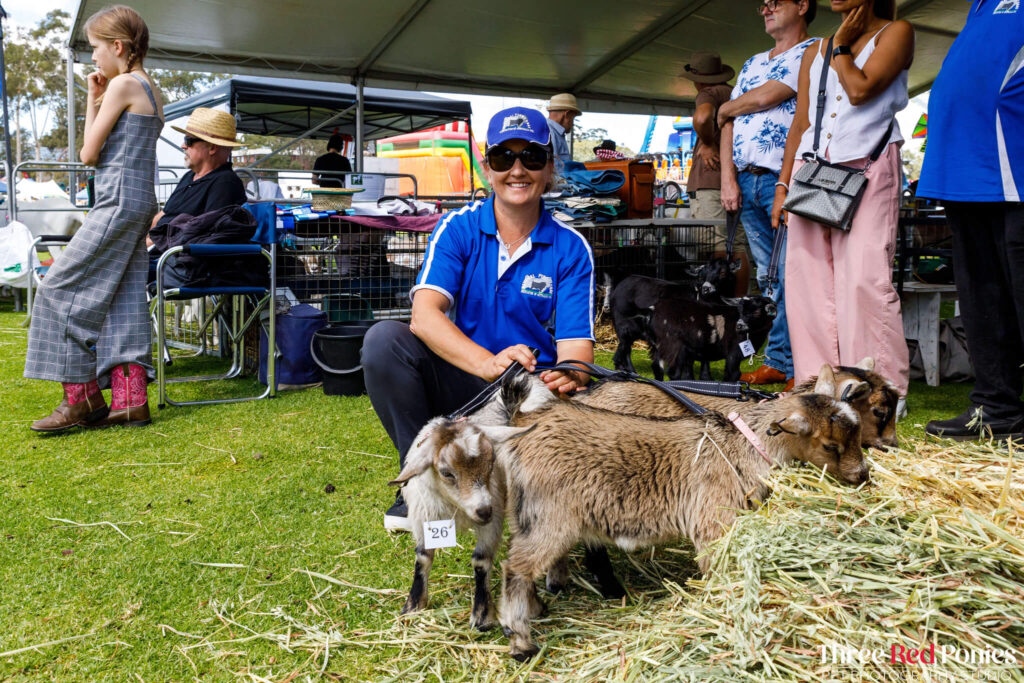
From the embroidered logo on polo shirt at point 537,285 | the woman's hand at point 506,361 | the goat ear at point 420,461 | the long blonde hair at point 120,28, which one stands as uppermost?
the long blonde hair at point 120,28

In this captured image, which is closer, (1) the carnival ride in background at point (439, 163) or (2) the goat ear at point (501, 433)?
(2) the goat ear at point (501, 433)

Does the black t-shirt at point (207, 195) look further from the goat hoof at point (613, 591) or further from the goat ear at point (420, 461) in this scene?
the goat hoof at point (613, 591)

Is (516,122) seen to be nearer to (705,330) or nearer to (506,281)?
(506,281)

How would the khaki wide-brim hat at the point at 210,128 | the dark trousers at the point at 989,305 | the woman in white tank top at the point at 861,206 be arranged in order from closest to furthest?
the dark trousers at the point at 989,305
the woman in white tank top at the point at 861,206
the khaki wide-brim hat at the point at 210,128

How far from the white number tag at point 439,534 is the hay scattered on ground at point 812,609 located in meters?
0.32

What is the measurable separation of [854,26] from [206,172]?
16.0 ft

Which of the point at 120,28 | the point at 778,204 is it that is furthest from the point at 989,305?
the point at 120,28

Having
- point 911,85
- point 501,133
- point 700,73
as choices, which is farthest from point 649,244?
point 911,85

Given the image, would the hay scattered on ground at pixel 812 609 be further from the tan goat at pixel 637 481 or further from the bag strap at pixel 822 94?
the bag strap at pixel 822 94

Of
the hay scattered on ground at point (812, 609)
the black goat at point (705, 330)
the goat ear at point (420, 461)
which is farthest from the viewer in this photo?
the black goat at point (705, 330)

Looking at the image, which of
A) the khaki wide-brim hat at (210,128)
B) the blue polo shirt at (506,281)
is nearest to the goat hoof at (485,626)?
the blue polo shirt at (506,281)

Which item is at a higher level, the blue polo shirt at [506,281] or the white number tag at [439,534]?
the blue polo shirt at [506,281]

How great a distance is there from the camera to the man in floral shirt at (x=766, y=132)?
5062 mm

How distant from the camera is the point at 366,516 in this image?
3291mm
